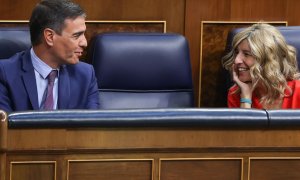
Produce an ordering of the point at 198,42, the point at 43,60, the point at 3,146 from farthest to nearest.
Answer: the point at 198,42, the point at 43,60, the point at 3,146

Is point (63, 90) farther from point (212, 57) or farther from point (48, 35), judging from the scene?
point (212, 57)

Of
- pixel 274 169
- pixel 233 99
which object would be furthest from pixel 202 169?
pixel 233 99

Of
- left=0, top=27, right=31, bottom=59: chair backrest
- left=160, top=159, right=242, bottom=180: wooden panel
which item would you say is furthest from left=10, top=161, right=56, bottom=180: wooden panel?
left=0, top=27, right=31, bottom=59: chair backrest

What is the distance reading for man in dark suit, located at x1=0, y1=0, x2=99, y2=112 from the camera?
147cm

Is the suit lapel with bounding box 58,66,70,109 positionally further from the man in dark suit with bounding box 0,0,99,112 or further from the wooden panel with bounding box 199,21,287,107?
the wooden panel with bounding box 199,21,287,107

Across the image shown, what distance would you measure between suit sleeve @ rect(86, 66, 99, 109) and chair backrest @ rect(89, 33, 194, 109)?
0.37 feet

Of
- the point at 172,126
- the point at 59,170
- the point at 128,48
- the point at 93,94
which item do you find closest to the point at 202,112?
the point at 172,126

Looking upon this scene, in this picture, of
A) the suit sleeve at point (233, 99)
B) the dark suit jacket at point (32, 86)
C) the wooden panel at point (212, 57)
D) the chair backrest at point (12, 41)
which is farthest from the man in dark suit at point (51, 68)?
the wooden panel at point (212, 57)

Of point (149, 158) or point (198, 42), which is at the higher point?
point (198, 42)

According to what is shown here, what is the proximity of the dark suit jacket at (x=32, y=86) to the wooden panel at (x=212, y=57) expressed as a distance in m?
0.43

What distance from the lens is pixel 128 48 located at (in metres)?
1.70

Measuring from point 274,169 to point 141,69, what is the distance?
0.58 meters

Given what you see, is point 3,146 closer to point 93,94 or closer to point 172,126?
point 172,126

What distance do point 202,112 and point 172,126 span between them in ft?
0.16
